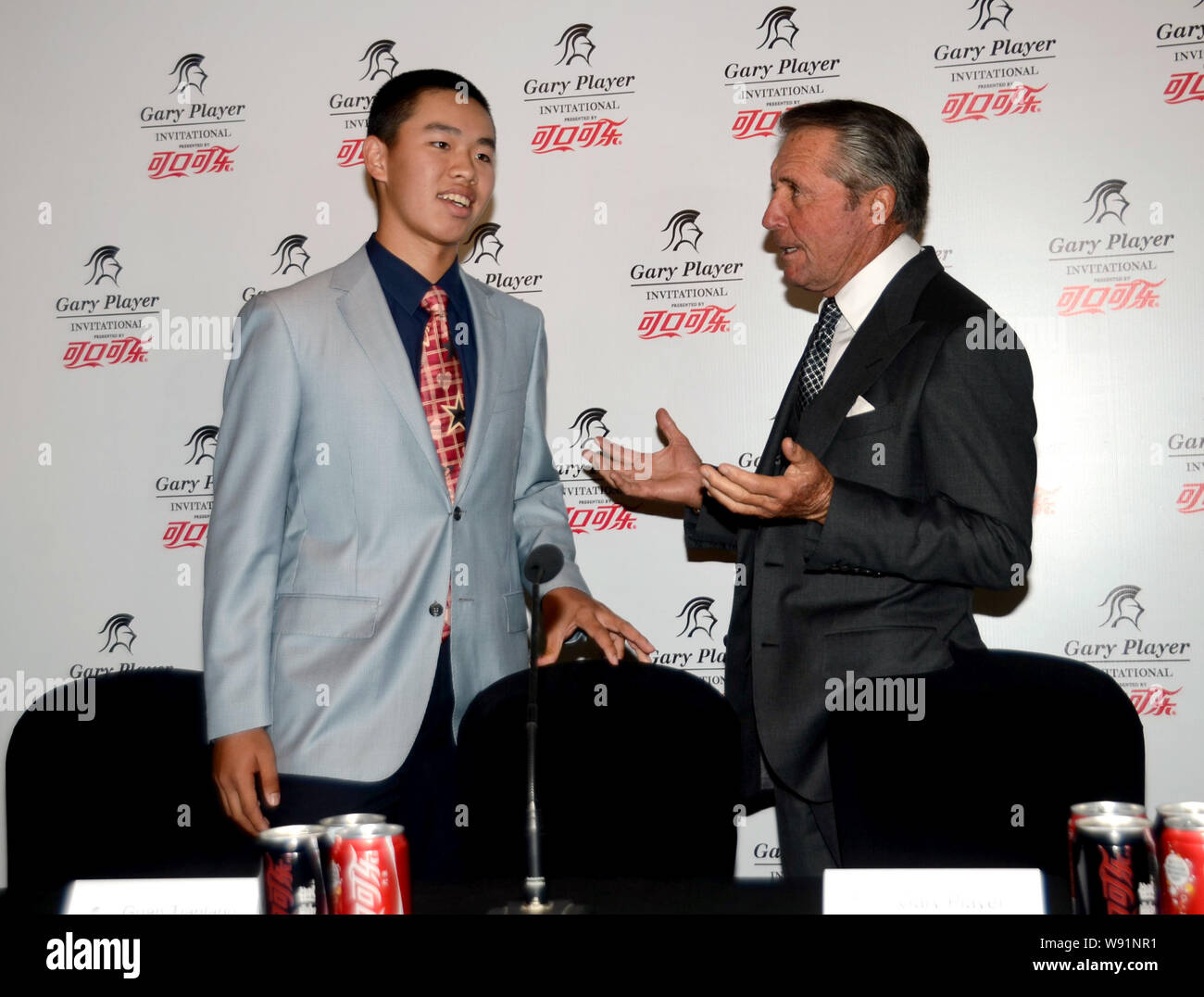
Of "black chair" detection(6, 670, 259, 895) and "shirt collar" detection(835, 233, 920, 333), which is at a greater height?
"shirt collar" detection(835, 233, 920, 333)

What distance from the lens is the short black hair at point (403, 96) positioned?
95.5 inches

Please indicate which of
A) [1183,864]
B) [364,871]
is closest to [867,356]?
[1183,864]

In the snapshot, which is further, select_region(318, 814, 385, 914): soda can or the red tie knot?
the red tie knot

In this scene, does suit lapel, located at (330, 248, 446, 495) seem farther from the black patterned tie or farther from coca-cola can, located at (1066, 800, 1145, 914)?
coca-cola can, located at (1066, 800, 1145, 914)

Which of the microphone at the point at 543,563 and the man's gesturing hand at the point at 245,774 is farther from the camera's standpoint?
the man's gesturing hand at the point at 245,774

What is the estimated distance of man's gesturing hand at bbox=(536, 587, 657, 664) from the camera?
7.08ft

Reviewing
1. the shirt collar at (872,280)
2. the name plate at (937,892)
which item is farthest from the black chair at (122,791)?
the shirt collar at (872,280)

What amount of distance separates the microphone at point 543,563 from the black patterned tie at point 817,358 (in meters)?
1.06

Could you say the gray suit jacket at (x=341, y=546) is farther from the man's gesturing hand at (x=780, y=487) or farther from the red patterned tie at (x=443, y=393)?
the man's gesturing hand at (x=780, y=487)

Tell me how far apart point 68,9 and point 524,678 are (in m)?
2.91

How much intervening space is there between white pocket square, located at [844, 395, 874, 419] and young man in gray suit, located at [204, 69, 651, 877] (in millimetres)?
609

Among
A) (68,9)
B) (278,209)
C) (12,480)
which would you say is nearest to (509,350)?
(278,209)

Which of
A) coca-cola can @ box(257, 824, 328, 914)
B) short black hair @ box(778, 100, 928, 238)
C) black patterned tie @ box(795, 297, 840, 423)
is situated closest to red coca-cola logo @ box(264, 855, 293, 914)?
coca-cola can @ box(257, 824, 328, 914)
